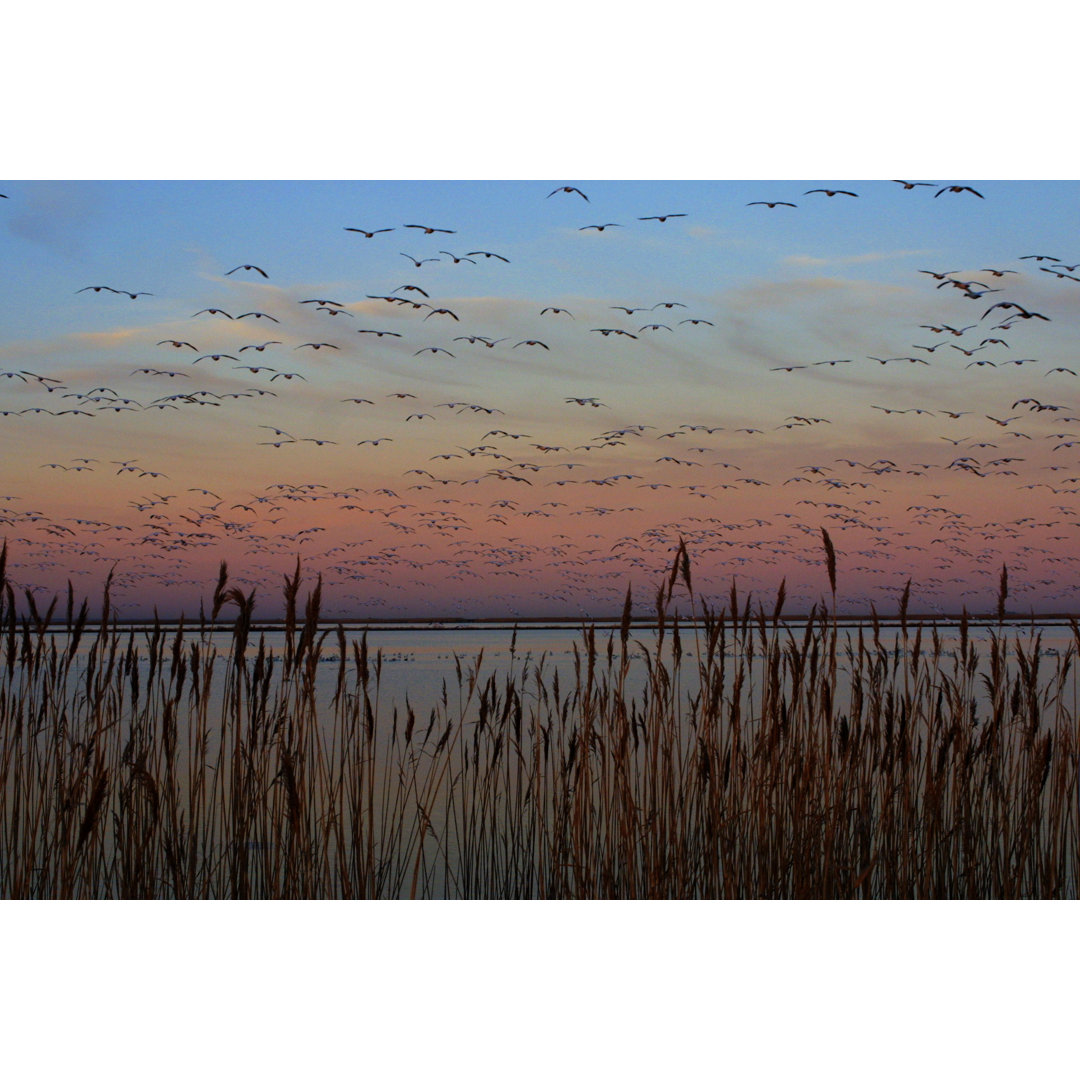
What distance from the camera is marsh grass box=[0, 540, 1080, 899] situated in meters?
3.26

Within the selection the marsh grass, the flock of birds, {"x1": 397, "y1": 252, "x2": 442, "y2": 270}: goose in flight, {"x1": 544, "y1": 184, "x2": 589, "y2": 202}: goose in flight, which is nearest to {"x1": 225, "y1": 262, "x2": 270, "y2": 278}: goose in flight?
the flock of birds

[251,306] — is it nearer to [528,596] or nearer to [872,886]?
[528,596]

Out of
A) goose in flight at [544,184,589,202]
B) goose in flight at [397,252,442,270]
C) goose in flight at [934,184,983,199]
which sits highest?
goose in flight at [934,184,983,199]

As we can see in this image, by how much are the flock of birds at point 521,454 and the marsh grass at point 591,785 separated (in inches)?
19.4

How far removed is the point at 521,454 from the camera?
163 inches

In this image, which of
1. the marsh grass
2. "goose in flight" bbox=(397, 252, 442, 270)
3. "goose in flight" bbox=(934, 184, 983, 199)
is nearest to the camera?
the marsh grass

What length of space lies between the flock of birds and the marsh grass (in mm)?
→ 492

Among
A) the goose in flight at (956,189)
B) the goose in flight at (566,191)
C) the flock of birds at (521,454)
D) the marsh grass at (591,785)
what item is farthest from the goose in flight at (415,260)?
the goose in flight at (956,189)

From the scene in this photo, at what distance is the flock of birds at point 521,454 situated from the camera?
3.84 meters

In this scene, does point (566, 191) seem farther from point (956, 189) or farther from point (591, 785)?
point (591, 785)

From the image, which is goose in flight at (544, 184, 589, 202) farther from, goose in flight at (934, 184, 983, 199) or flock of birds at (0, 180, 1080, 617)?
goose in flight at (934, 184, 983, 199)

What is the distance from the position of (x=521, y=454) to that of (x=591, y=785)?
1.49 m

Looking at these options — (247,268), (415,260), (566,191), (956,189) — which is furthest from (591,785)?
(956,189)
